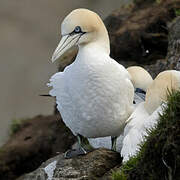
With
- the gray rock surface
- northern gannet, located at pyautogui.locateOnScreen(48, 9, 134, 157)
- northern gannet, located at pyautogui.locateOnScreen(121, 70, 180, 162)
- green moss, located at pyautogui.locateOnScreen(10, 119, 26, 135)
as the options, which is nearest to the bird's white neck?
northern gannet, located at pyautogui.locateOnScreen(48, 9, 134, 157)

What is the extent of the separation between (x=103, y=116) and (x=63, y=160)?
2.06 feet

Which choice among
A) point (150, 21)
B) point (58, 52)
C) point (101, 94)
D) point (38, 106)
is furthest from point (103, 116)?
point (38, 106)

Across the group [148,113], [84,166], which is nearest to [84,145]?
[148,113]

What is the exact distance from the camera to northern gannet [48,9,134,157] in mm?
9219

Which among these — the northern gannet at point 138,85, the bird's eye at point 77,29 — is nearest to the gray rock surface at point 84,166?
the northern gannet at point 138,85

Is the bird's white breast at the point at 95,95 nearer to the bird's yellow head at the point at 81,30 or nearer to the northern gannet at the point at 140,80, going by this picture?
the bird's yellow head at the point at 81,30

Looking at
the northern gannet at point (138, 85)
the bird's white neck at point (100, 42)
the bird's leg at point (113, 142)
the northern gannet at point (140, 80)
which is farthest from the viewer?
the northern gannet at point (140, 80)

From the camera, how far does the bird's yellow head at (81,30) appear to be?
9.35 meters

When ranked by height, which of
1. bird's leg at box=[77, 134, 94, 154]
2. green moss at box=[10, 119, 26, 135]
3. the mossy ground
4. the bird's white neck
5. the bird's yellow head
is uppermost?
the bird's yellow head

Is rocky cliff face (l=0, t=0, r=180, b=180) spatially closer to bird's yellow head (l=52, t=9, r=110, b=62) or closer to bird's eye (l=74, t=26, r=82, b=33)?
bird's yellow head (l=52, t=9, r=110, b=62)

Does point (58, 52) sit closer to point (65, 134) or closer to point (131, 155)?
point (131, 155)

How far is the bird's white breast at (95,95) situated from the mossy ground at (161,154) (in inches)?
59.4

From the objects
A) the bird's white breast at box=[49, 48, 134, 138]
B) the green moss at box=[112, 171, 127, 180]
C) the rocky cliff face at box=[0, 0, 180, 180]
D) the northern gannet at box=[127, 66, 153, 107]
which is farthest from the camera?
the rocky cliff face at box=[0, 0, 180, 180]

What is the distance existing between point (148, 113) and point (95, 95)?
1.92 feet
